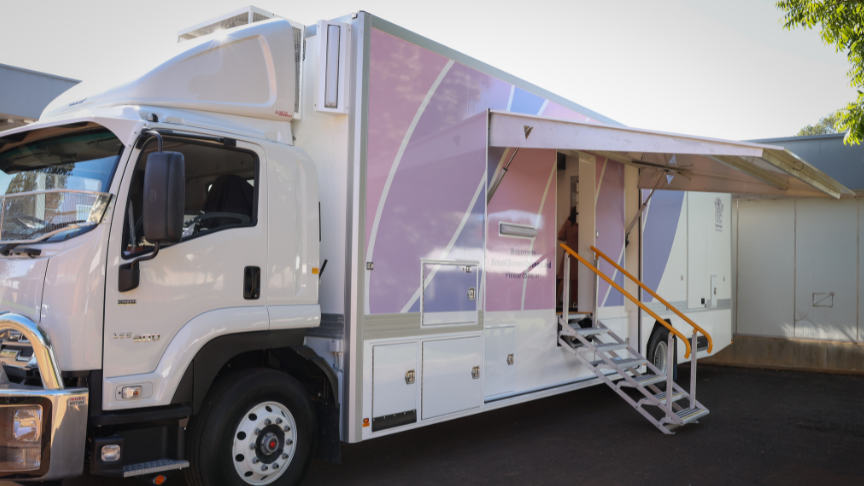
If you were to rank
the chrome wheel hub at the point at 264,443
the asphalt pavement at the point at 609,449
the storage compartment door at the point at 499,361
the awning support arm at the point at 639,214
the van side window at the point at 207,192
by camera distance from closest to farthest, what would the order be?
1. the van side window at the point at 207,192
2. the chrome wheel hub at the point at 264,443
3. the asphalt pavement at the point at 609,449
4. the storage compartment door at the point at 499,361
5. the awning support arm at the point at 639,214

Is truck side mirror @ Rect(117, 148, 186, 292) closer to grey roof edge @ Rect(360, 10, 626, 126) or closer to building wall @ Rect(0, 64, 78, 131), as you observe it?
grey roof edge @ Rect(360, 10, 626, 126)

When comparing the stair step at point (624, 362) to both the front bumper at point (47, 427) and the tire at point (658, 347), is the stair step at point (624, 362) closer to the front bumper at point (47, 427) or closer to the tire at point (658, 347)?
the tire at point (658, 347)

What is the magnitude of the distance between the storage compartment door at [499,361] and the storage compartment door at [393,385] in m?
1.06

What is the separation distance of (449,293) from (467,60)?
6.74 feet

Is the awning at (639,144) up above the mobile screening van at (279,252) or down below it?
above

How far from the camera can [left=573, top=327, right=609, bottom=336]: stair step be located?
735 cm

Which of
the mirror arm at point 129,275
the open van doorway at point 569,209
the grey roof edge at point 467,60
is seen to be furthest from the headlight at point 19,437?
the open van doorway at point 569,209

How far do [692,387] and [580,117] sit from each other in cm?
327

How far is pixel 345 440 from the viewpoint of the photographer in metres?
4.74

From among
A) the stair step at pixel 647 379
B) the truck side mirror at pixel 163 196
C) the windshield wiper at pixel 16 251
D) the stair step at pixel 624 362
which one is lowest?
the stair step at pixel 647 379

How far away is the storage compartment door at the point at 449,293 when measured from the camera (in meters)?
5.38

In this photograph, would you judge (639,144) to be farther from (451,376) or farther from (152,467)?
(152,467)

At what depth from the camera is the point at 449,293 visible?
5594mm

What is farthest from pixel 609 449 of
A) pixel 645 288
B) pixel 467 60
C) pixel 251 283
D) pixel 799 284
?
pixel 799 284
